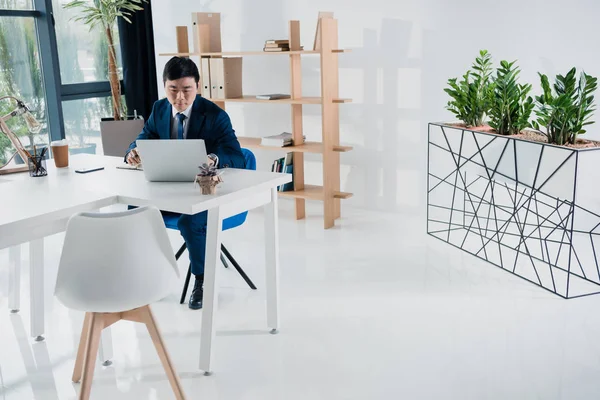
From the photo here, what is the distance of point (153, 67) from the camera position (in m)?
6.57

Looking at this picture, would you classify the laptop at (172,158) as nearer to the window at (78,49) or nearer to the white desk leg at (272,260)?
the white desk leg at (272,260)

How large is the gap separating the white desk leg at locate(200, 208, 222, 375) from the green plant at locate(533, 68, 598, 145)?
6.12 ft

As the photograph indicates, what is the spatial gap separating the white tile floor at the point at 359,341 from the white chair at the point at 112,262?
584 millimetres

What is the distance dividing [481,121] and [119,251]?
2.66 meters

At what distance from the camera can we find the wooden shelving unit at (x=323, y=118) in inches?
179

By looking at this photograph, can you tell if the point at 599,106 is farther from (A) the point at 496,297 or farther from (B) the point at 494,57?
(A) the point at 496,297

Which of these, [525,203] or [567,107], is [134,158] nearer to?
[567,107]

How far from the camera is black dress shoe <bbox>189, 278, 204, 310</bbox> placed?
3410 millimetres

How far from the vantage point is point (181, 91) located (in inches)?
126

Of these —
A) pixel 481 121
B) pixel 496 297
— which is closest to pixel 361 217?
pixel 481 121

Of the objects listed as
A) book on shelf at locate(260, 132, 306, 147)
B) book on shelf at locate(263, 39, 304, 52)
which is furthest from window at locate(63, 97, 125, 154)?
book on shelf at locate(263, 39, 304, 52)

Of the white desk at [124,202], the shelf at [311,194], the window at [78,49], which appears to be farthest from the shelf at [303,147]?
the window at [78,49]

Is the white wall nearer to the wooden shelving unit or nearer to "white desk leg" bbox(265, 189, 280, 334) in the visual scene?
the wooden shelving unit


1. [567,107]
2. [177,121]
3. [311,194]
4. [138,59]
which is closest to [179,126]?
[177,121]
